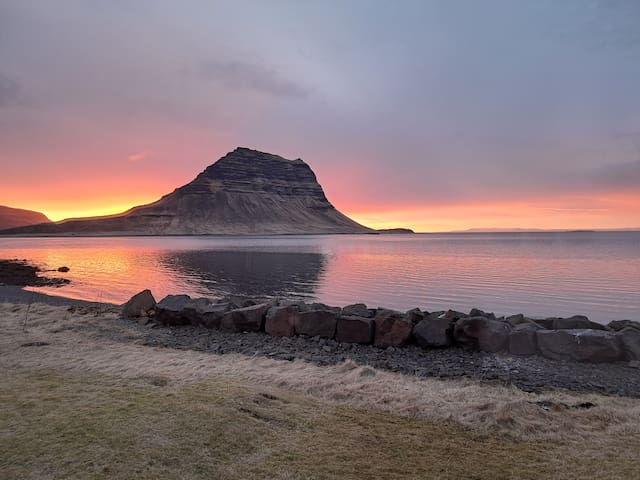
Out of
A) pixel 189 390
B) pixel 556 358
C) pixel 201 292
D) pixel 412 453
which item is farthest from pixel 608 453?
pixel 201 292

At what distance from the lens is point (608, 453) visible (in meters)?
6.26

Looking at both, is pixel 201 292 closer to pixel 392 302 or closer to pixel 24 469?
pixel 392 302

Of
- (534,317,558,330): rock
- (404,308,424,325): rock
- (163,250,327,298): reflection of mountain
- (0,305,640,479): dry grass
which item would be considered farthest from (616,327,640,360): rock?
(163,250,327,298): reflection of mountain

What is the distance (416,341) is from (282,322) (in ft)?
14.4

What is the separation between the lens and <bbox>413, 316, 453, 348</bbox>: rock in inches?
519

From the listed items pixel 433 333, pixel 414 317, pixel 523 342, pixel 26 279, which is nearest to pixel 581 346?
pixel 523 342

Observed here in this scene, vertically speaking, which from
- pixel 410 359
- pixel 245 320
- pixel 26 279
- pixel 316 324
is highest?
pixel 316 324

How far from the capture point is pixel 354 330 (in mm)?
13969

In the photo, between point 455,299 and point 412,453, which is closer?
point 412,453

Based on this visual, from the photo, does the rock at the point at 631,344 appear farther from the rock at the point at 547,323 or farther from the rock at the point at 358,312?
the rock at the point at 358,312

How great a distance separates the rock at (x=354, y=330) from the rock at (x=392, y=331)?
223mm

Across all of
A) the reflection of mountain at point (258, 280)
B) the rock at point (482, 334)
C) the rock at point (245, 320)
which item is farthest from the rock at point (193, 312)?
the reflection of mountain at point (258, 280)

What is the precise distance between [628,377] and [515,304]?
52.9 ft

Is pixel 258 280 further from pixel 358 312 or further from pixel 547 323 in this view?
pixel 547 323
